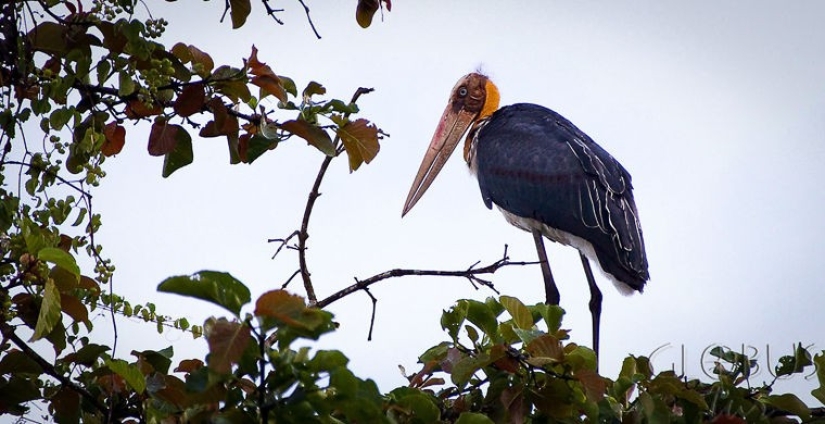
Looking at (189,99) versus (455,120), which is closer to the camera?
(189,99)

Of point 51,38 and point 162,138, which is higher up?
point 51,38

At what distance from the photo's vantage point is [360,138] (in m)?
4.18

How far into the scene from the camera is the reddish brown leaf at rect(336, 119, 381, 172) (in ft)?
13.7

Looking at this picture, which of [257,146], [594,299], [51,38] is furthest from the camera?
[594,299]

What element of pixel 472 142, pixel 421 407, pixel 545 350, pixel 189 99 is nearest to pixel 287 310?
pixel 421 407

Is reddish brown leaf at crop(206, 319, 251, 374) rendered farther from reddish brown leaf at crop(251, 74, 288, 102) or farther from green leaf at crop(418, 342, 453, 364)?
green leaf at crop(418, 342, 453, 364)

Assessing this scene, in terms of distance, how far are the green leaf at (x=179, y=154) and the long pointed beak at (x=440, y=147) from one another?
6.66 meters

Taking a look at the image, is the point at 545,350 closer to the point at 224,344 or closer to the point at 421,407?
the point at 421,407

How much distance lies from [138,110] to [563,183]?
17.5 feet

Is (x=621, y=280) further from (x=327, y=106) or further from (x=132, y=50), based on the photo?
(x=132, y=50)

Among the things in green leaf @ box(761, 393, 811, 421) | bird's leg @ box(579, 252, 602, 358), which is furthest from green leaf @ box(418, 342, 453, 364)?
bird's leg @ box(579, 252, 602, 358)

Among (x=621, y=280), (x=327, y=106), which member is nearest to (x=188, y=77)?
(x=327, y=106)

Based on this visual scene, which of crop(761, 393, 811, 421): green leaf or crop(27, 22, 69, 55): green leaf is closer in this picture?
crop(27, 22, 69, 55): green leaf

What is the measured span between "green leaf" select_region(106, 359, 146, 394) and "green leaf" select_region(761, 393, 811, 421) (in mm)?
2849
